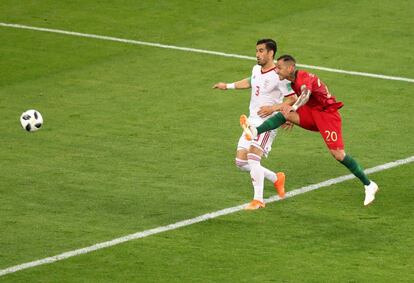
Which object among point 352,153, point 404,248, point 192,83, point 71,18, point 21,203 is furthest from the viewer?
point 71,18

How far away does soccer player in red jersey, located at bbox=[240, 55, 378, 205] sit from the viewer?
1850cm

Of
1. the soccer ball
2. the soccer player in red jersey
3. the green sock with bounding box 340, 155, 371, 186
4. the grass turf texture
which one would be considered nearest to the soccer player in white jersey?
the soccer player in red jersey

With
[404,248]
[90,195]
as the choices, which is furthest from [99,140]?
[404,248]

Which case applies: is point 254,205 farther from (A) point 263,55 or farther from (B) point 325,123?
(A) point 263,55

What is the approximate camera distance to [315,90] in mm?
18656

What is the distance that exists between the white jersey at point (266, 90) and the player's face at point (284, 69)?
1.60ft

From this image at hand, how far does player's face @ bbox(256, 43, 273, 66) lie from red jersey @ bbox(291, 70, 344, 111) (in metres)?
0.63

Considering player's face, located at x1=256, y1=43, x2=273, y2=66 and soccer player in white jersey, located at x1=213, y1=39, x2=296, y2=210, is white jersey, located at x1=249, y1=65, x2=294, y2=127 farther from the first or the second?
player's face, located at x1=256, y1=43, x2=273, y2=66

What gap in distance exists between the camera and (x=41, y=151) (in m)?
21.7

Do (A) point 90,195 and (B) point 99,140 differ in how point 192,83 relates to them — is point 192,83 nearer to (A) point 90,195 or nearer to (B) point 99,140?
(B) point 99,140

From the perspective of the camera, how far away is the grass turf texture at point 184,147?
656 inches

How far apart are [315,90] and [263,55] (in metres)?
0.97

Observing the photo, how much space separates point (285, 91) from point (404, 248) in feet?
11.2

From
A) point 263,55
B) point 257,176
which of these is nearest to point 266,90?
point 263,55
